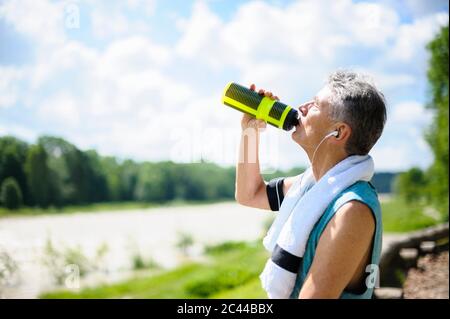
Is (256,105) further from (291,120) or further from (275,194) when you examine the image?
(275,194)

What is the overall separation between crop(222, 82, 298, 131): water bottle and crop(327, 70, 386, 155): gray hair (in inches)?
10.0

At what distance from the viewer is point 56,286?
7.26 m

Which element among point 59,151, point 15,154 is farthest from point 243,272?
point 59,151

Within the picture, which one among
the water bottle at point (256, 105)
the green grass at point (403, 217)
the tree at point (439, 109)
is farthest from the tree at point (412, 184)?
the water bottle at point (256, 105)

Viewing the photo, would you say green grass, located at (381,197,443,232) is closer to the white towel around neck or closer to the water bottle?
the water bottle

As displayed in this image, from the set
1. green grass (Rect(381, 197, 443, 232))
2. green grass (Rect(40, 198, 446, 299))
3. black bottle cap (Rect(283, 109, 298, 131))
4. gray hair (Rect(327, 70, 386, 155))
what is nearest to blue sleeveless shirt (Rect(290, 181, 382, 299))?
gray hair (Rect(327, 70, 386, 155))

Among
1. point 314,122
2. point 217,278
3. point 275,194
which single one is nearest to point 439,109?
point 217,278

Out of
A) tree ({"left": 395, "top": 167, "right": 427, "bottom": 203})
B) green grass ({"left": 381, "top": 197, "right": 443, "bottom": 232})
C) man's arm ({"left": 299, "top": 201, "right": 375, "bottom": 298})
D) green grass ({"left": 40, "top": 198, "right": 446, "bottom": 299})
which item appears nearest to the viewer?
man's arm ({"left": 299, "top": 201, "right": 375, "bottom": 298})

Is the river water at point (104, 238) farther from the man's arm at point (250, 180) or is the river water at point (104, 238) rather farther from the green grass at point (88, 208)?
the man's arm at point (250, 180)

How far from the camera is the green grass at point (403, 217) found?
923 centimetres

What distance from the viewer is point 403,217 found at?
10.1m

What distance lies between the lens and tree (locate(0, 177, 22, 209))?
727 centimetres

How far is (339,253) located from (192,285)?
19.0 ft
